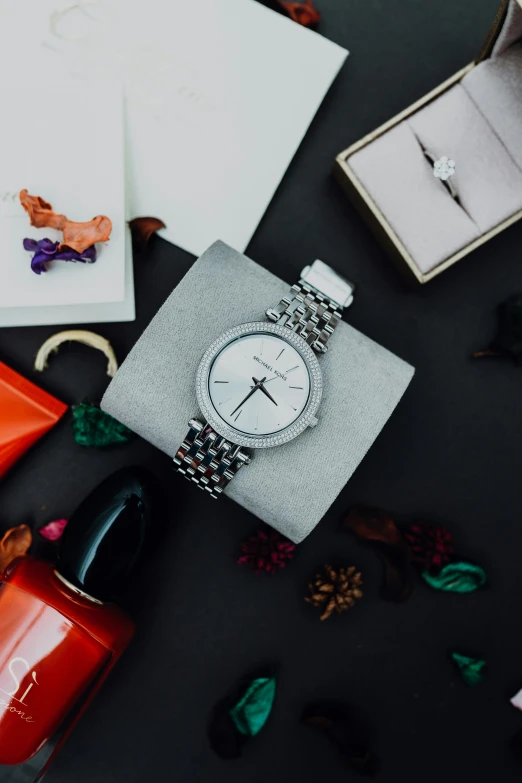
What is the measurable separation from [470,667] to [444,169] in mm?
620

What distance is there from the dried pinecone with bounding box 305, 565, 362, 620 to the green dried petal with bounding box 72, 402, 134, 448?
12.3 inches

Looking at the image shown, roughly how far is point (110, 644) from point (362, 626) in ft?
1.03

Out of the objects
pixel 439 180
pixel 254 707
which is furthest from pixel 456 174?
pixel 254 707

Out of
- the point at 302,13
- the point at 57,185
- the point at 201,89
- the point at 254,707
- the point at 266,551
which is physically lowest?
the point at 254,707

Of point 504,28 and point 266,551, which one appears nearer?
point 504,28

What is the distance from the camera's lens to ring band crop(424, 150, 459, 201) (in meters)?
0.63

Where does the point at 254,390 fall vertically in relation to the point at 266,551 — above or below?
above

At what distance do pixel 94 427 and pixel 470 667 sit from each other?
22.4 inches

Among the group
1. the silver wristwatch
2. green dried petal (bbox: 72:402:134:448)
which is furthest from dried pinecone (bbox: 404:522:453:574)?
green dried petal (bbox: 72:402:134:448)

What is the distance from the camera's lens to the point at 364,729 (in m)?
0.68

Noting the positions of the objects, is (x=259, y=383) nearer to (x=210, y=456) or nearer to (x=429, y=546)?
(x=210, y=456)

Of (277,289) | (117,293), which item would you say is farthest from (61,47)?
(277,289)

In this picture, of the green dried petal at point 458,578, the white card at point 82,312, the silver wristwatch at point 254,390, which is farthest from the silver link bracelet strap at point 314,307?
the green dried petal at point 458,578

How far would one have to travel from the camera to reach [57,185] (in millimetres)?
668
